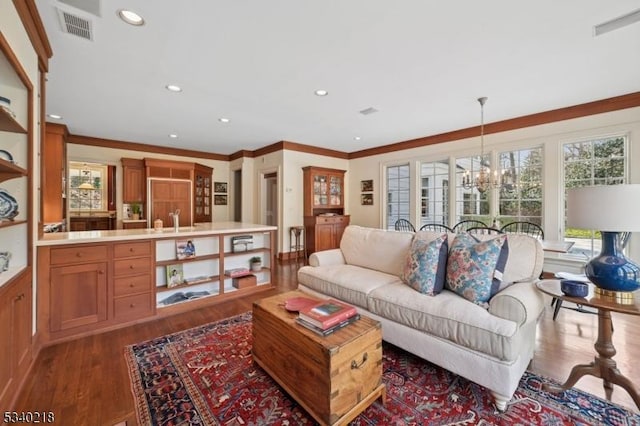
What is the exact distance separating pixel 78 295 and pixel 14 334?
2.67ft

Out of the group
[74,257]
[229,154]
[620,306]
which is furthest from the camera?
[229,154]

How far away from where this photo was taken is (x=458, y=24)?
2072mm

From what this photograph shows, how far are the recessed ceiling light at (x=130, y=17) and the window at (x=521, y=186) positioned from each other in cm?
492

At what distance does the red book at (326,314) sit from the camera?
154 centimetres

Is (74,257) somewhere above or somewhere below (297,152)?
below

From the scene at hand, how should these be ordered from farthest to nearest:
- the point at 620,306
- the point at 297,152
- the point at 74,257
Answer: the point at 297,152 → the point at 74,257 → the point at 620,306

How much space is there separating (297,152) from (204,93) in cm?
291

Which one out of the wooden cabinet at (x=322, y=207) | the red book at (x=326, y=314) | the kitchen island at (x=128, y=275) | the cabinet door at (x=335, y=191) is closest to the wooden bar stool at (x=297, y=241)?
the wooden cabinet at (x=322, y=207)

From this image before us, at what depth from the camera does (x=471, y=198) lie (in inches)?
201

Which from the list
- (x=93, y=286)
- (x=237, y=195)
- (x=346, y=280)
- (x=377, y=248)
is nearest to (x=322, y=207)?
(x=237, y=195)

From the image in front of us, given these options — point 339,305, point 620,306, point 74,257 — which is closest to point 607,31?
point 620,306

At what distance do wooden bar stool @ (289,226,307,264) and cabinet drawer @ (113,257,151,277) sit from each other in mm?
3526

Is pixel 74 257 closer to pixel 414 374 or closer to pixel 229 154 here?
pixel 414 374

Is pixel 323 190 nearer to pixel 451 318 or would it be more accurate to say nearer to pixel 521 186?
pixel 521 186
